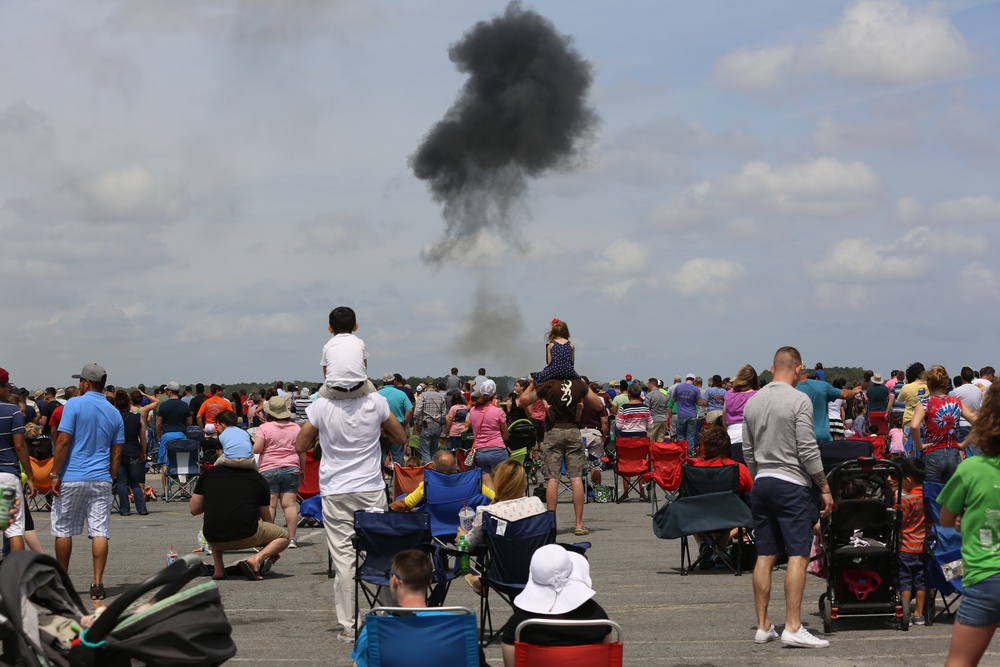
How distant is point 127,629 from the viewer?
14.9 ft

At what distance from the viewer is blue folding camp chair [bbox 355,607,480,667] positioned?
5.62 metres

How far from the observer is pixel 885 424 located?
72.2 feet

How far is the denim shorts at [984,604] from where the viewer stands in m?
5.27

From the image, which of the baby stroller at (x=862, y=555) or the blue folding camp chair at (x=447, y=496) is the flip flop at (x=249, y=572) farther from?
the baby stroller at (x=862, y=555)

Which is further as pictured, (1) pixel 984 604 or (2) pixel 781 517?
(2) pixel 781 517

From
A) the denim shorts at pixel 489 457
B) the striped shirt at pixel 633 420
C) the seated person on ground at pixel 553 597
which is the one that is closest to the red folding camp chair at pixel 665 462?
the denim shorts at pixel 489 457

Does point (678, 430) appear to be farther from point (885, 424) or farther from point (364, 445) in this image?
point (364, 445)

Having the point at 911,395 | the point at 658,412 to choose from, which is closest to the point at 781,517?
the point at 911,395

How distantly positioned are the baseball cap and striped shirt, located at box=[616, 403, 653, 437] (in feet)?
32.8

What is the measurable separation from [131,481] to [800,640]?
11975mm

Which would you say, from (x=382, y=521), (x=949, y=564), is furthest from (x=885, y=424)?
(x=382, y=521)

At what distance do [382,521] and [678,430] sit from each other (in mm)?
14135

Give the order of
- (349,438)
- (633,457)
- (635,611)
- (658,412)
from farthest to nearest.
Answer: (658,412)
(633,457)
(635,611)
(349,438)

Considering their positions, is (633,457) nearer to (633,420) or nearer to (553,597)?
(633,420)
